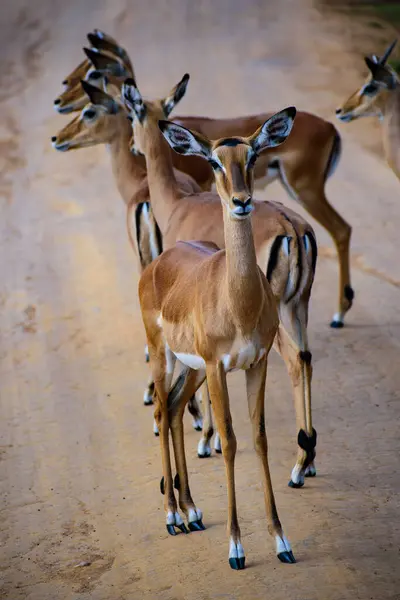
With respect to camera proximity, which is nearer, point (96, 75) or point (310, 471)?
point (310, 471)

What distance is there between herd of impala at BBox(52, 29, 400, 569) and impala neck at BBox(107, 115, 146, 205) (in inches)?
0.4

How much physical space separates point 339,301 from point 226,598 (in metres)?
4.13

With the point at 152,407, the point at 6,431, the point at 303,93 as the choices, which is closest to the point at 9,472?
the point at 6,431

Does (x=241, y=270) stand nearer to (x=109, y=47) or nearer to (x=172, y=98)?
(x=172, y=98)

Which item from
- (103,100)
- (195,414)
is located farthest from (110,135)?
(195,414)

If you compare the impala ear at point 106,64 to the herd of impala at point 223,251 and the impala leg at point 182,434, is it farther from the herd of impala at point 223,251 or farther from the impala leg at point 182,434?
the impala leg at point 182,434

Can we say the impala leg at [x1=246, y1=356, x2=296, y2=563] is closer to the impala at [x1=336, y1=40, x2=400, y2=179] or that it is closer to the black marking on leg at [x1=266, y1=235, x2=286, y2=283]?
the black marking on leg at [x1=266, y1=235, x2=286, y2=283]

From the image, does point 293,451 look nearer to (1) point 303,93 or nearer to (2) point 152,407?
(2) point 152,407

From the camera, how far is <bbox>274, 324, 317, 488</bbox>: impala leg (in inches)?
236

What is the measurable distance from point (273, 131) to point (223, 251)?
→ 68 centimetres

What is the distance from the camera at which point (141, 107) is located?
7051 mm

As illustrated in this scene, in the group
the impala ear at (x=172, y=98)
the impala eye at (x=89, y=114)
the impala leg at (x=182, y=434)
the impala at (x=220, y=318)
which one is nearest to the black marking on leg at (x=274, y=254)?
the impala at (x=220, y=318)

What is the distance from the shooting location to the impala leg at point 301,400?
19.6ft

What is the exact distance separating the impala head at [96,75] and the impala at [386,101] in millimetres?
2277
